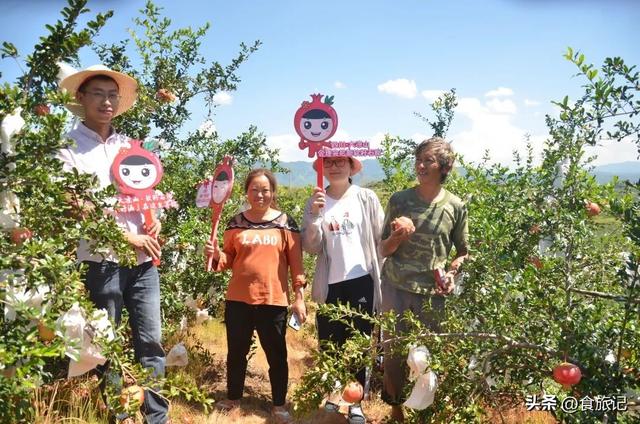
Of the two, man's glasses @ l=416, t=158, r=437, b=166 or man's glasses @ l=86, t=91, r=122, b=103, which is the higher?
man's glasses @ l=86, t=91, r=122, b=103

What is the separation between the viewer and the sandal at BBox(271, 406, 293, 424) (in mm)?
3105

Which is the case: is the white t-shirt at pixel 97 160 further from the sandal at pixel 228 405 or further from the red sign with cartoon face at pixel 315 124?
the sandal at pixel 228 405

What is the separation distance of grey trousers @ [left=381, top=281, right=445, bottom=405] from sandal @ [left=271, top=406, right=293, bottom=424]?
2.01ft

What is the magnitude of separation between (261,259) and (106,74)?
1262 millimetres

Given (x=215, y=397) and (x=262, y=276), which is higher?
(x=262, y=276)

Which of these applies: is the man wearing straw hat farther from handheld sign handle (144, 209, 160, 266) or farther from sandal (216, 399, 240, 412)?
sandal (216, 399, 240, 412)

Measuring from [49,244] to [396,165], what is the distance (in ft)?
11.2

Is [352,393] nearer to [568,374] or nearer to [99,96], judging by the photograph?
[568,374]

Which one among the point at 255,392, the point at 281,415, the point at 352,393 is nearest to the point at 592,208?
the point at 352,393

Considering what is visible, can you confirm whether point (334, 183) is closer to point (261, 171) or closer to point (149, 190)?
point (261, 171)

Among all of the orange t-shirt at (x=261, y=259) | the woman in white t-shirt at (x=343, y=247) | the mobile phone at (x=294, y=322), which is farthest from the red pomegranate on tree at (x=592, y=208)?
the mobile phone at (x=294, y=322)

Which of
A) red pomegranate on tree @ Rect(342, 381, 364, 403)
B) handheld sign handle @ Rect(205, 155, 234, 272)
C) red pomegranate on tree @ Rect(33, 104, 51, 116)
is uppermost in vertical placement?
red pomegranate on tree @ Rect(33, 104, 51, 116)

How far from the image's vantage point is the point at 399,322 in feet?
9.03

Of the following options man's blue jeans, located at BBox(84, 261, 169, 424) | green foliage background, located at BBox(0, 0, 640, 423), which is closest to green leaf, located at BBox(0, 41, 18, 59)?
green foliage background, located at BBox(0, 0, 640, 423)
